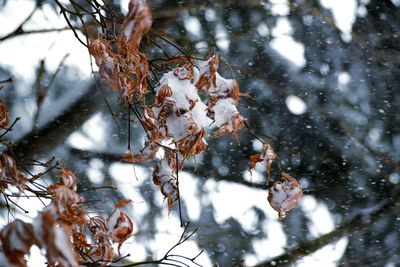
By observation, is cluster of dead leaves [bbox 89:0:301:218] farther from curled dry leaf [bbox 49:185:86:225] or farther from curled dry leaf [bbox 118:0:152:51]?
curled dry leaf [bbox 49:185:86:225]

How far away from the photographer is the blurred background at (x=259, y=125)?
411 centimetres

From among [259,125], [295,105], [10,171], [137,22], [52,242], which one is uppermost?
[295,105]

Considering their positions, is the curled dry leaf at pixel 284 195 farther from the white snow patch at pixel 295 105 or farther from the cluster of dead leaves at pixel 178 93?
the white snow patch at pixel 295 105

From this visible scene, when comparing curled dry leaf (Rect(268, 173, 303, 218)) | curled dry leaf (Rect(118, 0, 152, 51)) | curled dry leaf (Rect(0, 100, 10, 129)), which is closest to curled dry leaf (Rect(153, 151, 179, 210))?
curled dry leaf (Rect(268, 173, 303, 218))

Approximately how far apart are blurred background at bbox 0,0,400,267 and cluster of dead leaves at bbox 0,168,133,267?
2.42 metres

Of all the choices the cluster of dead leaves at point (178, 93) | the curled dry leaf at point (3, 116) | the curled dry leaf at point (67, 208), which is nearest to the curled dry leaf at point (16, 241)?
the curled dry leaf at point (67, 208)

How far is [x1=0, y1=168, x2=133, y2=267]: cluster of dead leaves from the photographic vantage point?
0.81 m

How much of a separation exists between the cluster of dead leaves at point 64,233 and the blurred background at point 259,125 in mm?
2420

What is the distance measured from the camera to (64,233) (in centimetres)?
88

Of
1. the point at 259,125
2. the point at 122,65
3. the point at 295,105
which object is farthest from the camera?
the point at 295,105

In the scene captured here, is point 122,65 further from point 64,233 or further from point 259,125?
point 259,125

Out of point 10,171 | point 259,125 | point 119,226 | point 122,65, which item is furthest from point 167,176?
point 259,125

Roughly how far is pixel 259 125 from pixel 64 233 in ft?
11.8

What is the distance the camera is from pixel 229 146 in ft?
14.6
